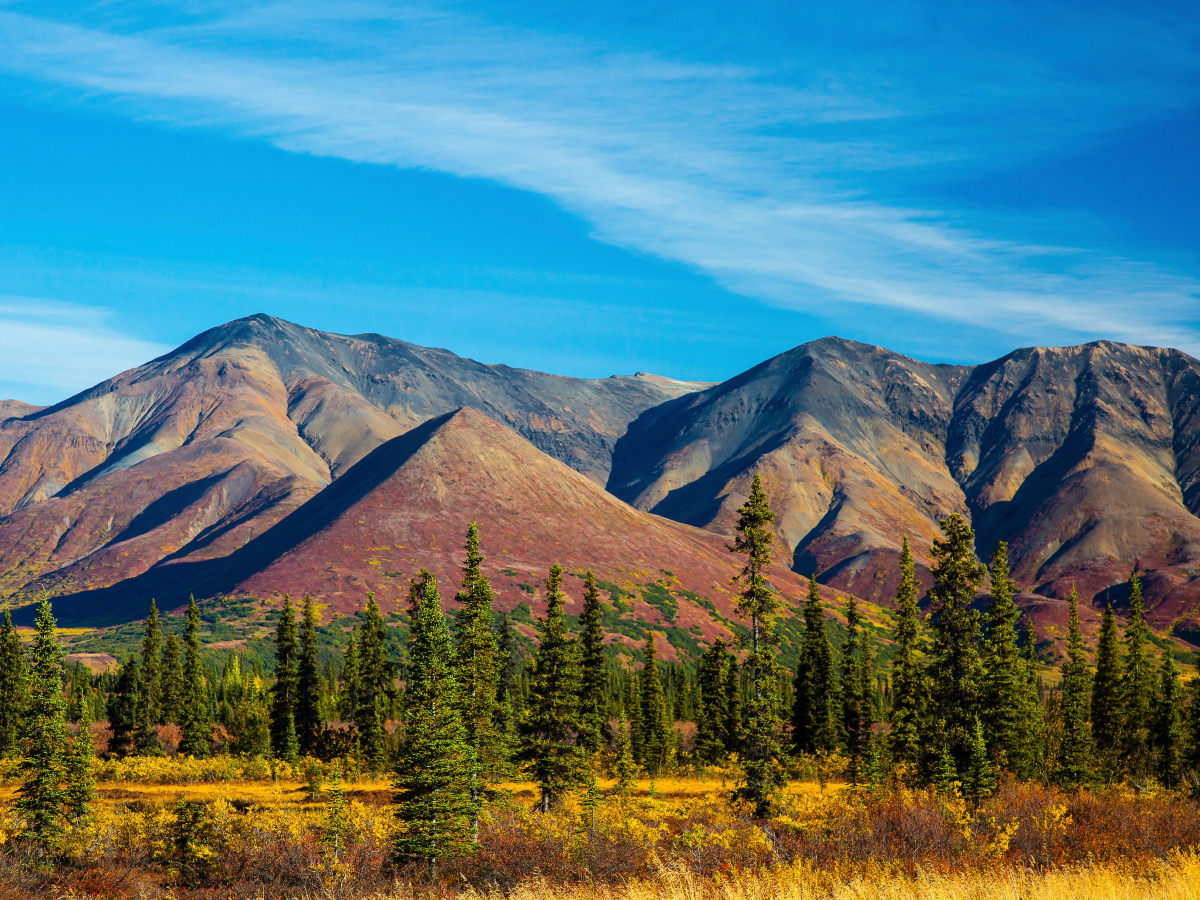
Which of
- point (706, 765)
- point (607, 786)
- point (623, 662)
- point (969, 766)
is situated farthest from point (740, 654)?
point (969, 766)

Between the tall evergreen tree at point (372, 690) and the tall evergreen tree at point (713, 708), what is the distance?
86.3 ft

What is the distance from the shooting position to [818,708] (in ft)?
240

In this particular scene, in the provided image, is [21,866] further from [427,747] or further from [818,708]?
[818,708]

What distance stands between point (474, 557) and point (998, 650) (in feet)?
108

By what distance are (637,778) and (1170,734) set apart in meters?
43.1

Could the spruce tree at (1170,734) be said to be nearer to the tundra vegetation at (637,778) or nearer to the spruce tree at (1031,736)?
the tundra vegetation at (637,778)

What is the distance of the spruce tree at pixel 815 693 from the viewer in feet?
237

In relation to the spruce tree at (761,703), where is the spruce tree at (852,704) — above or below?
below

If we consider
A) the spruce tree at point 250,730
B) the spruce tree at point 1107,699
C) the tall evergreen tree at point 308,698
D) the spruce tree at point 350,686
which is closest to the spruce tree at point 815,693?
the spruce tree at point 1107,699

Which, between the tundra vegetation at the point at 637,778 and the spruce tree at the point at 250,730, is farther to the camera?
the spruce tree at the point at 250,730

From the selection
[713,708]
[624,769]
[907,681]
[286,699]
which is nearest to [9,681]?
[286,699]

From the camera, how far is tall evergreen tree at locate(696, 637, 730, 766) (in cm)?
7700

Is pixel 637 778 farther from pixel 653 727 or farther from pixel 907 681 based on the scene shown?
pixel 907 681

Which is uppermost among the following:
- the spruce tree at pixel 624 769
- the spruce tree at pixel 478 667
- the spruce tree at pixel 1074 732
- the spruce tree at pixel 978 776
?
the spruce tree at pixel 478 667
